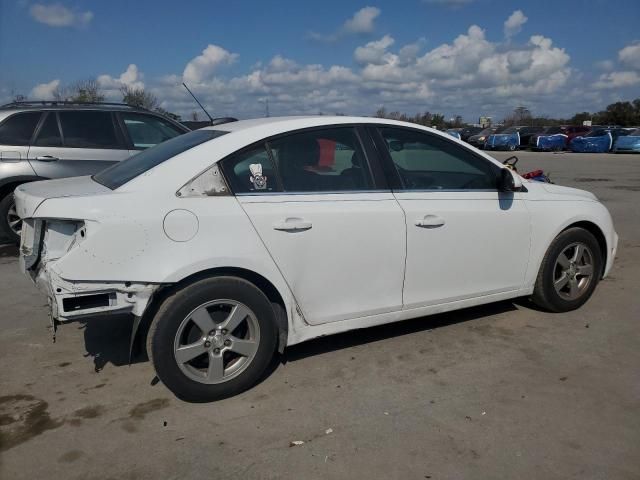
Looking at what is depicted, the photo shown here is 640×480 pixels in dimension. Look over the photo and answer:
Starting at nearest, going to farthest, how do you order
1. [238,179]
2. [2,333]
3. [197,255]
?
1. [197,255]
2. [238,179]
3. [2,333]

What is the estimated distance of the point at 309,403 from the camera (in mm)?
3311

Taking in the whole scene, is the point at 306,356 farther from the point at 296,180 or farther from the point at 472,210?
the point at 472,210

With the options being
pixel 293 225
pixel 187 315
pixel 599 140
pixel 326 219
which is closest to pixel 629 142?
pixel 599 140

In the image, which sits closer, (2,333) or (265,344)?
(265,344)

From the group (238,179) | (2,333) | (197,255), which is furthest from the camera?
(2,333)

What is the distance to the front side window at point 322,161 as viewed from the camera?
11.6 feet

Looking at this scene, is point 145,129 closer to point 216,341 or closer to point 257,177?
point 257,177

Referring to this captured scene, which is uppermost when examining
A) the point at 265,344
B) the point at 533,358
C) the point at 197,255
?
the point at 197,255

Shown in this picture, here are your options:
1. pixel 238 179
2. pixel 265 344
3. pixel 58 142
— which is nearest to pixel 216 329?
pixel 265 344

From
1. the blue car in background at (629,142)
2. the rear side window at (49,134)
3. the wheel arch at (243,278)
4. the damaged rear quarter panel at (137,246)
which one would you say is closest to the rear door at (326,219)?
the wheel arch at (243,278)

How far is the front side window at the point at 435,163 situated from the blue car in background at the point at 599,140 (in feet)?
98.6

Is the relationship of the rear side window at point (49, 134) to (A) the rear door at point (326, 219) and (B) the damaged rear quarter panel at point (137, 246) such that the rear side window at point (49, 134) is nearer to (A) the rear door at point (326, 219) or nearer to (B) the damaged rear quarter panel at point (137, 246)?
(B) the damaged rear quarter panel at point (137, 246)

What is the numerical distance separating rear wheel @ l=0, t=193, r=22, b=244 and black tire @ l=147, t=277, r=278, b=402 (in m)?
5.05

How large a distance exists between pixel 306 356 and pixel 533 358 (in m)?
1.60
